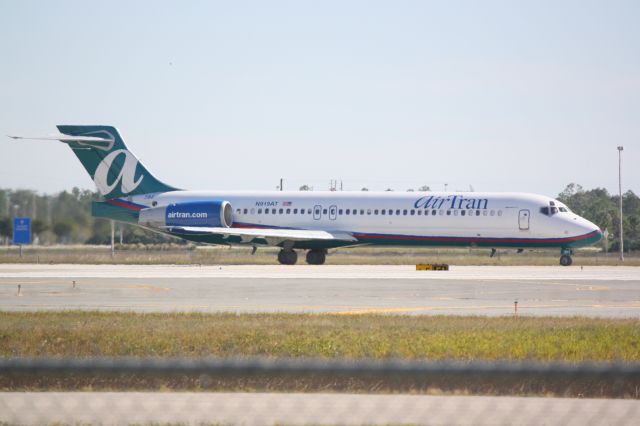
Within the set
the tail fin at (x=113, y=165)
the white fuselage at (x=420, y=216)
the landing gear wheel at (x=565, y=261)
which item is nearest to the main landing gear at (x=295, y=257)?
the white fuselage at (x=420, y=216)

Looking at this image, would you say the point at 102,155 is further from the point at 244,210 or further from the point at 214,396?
the point at 214,396

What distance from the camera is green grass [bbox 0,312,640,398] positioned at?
44.3ft

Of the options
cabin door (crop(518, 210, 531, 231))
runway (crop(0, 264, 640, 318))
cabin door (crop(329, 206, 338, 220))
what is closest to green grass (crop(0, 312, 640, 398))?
runway (crop(0, 264, 640, 318))

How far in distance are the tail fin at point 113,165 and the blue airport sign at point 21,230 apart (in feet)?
20.3

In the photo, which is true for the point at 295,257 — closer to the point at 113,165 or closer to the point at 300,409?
the point at 113,165

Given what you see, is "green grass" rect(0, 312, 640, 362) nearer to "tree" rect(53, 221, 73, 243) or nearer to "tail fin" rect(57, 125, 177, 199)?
"tail fin" rect(57, 125, 177, 199)

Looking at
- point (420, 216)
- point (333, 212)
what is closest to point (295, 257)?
point (333, 212)

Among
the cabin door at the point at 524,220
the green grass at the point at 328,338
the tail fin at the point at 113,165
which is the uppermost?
the tail fin at the point at 113,165

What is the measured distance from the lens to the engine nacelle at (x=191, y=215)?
56188 millimetres

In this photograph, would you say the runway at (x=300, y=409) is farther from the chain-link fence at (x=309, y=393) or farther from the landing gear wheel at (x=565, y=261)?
the landing gear wheel at (x=565, y=261)

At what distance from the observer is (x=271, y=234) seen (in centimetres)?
5500

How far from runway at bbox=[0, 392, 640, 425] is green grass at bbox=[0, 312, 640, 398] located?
5.48ft

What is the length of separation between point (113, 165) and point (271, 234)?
36.8 ft

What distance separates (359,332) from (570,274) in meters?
25.3
